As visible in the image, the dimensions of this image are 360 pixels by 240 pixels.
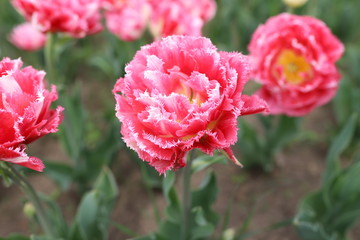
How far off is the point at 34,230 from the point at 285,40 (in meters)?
1.17

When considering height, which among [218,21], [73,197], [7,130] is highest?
[218,21]

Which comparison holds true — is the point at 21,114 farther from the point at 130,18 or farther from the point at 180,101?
the point at 130,18

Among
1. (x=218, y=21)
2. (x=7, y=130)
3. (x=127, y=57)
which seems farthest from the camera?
(x=218, y=21)

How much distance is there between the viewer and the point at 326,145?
1841mm

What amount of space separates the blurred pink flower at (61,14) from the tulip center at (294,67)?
0.64 meters

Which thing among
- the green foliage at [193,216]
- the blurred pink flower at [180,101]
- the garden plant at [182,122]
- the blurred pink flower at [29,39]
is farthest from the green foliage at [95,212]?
the blurred pink flower at [29,39]

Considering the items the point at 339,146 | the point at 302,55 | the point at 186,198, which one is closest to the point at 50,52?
the point at 186,198

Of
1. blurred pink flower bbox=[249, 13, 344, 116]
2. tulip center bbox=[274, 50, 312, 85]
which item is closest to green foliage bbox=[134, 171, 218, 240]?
blurred pink flower bbox=[249, 13, 344, 116]

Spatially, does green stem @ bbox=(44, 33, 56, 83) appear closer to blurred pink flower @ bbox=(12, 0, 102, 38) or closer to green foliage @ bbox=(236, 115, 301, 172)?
blurred pink flower @ bbox=(12, 0, 102, 38)

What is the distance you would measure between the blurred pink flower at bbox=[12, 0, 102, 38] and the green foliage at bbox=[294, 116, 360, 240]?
903mm

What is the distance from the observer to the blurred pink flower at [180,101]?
0.69 metres

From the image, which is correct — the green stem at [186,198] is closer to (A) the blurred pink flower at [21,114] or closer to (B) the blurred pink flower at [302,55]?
(A) the blurred pink flower at [21,114]

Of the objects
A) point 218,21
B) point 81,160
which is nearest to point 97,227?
point 81,160

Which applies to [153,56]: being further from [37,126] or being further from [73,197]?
[73,197]
